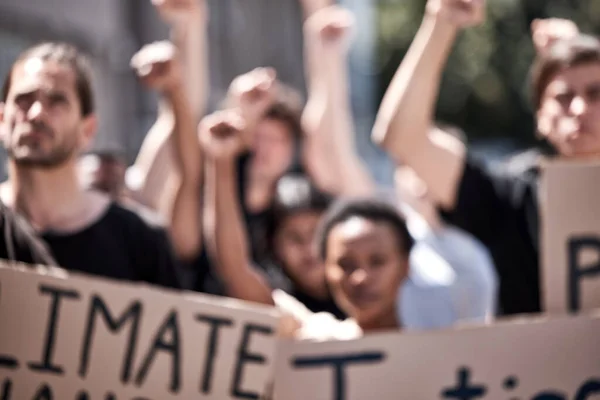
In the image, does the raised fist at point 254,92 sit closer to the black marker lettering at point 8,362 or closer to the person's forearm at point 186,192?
the person's forearm at point 186,192

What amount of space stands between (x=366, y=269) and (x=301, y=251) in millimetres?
808

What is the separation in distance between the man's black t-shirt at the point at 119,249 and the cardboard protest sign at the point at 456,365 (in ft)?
1.94

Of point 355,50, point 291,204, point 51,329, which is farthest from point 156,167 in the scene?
point 355,50

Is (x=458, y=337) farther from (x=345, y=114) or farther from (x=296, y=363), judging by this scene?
(x=345, y=114)

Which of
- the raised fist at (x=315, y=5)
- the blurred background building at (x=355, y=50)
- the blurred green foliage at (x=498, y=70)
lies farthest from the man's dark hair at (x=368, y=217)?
the blurred green foliage at (x=498, y=70)

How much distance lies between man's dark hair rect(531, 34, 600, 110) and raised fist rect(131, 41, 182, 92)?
0.91 metres

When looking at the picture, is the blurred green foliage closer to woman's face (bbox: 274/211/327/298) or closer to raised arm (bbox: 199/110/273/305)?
woman's face (bbox: 274/211/327/298)

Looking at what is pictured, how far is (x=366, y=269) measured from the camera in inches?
101

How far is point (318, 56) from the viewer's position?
406cm

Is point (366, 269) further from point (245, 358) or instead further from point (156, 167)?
point (156, 167)

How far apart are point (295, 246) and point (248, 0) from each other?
1656 cm

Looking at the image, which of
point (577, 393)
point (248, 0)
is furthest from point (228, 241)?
point (248, 0)

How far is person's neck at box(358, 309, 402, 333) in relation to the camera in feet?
8.41

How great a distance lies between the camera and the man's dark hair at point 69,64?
8.66ft
